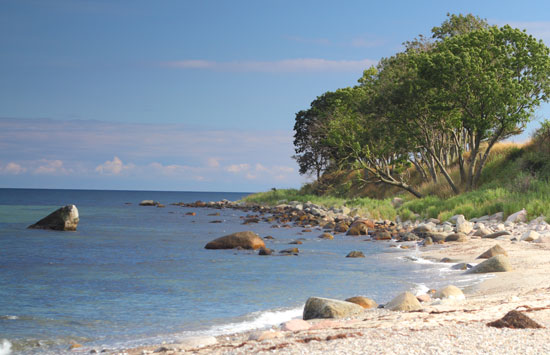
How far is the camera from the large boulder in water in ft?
104

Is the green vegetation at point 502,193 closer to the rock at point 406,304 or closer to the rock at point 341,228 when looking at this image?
the rock at point 341,228

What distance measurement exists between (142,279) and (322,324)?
7.95m

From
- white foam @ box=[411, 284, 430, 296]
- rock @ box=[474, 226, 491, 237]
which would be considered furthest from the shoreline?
rock @ box=[474, 226, 491, 237]

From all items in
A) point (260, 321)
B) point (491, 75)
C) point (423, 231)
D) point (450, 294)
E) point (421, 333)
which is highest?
point (491, 75)

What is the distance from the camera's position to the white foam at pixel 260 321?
8477 mm

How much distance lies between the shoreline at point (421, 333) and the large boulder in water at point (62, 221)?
26.5 metres

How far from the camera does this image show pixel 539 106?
31844 mm

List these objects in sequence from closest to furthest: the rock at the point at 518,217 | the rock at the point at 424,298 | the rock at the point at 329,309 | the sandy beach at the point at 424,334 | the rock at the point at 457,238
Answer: the sandy beach at the point at 424,334 → the rock at the point at 329,309 → the rock at the point at 424,298 → the rock at the point at 457,238 → the rock at the point at 518,217

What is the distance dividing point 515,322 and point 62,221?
1194 inches

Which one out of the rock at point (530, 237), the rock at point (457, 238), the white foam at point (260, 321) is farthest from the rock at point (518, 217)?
the white foam at point (260, 321)

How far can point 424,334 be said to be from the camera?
19.0ft

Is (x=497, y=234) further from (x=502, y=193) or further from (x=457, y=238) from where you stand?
(x=502, y=193)

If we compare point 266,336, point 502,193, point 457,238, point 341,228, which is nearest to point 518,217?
point 457,238

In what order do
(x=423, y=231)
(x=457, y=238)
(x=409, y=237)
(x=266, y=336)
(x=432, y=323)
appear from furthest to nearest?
(x=423, y=231), (x=409, y=237), (x=457, y=238), (x=266, y=336), (x=432, y=323)
